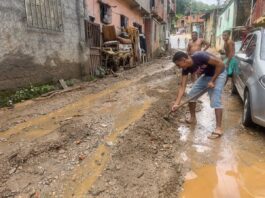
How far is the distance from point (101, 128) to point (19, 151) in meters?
1.28

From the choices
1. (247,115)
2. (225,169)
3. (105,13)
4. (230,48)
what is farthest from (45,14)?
(225,169)

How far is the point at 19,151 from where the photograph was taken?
330 cm

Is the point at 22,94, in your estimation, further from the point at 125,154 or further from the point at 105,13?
the point at 105,13

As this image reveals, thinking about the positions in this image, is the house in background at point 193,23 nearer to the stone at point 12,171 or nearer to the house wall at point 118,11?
the house wall at point 118,11

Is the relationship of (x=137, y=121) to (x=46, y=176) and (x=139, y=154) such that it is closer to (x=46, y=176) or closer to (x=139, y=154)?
(x=139, y=154)

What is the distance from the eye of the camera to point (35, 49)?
6.91 meters

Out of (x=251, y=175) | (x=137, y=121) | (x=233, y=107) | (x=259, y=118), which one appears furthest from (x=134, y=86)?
(x=251, y=175)

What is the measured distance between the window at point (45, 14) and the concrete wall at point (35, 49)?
0.55 ft

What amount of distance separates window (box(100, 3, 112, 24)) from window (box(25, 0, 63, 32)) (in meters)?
3.58

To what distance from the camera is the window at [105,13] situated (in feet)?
37.9

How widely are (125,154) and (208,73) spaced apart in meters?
1.88

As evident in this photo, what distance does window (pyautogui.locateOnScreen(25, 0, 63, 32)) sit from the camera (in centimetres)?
684

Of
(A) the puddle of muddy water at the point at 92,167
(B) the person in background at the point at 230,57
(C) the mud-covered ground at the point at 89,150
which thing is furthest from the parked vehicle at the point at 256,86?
(A) the puddle of muddy water at the point at 92,167

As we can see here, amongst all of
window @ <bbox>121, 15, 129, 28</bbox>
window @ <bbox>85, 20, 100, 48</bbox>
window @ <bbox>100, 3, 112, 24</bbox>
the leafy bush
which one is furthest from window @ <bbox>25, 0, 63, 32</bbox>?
window @ <bbox>121, 15, 129, 28</bbox>
